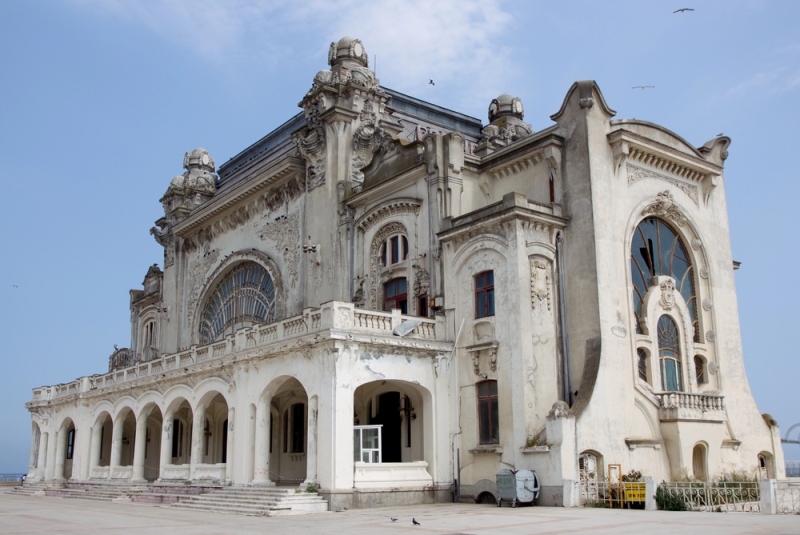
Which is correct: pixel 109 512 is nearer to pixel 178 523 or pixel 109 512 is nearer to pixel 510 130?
pixel 178 523

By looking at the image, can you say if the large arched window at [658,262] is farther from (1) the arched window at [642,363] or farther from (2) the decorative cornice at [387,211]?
(2) the decorative cornice at [387,211]

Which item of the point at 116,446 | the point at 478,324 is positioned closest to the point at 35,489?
the point at 116,446

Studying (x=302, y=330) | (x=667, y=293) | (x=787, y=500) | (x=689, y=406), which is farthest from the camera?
(x=667, y=293)

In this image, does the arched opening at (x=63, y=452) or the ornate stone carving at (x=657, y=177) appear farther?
the arched opening at (x=63, y=452)

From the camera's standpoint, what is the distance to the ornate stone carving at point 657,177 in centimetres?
2992

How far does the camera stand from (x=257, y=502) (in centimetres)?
2553

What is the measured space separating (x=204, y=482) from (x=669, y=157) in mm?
20809

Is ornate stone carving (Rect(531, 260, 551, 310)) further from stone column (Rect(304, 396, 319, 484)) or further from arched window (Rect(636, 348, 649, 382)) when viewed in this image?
stone column (Rect(304, 396, 319, 484))

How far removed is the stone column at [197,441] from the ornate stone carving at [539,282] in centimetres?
1445

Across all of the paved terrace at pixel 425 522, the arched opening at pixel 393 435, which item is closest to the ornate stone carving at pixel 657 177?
the arched opening at pixel 393 435

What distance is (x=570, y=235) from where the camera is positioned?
2830 centimetres

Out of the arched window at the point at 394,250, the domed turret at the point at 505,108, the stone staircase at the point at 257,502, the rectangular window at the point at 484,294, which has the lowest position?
the stone staircase at the point at 257,502

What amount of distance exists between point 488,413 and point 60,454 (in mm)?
28027

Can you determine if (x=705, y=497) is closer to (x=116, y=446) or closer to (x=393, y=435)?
(x=393, y=435)
